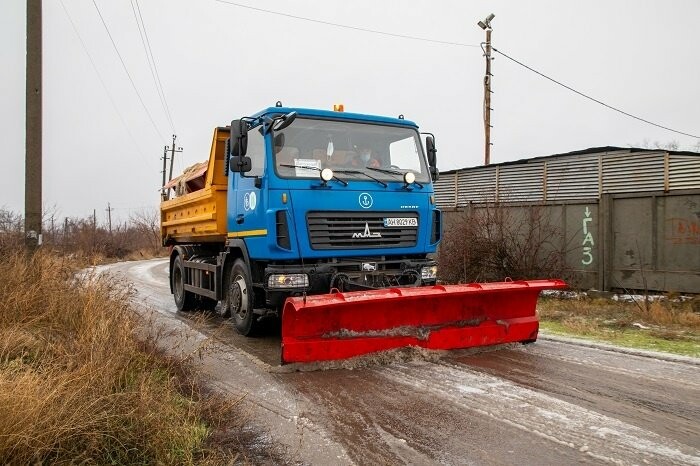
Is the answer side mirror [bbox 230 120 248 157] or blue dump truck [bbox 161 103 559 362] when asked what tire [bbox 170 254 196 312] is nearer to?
blue dump truck [bbox 161 103 559 362]

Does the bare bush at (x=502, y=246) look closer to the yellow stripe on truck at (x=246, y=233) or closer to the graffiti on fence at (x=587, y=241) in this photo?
the graffiti on fence at (x=587, y=241)

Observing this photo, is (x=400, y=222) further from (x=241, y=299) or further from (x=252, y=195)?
(x=241, y=299)

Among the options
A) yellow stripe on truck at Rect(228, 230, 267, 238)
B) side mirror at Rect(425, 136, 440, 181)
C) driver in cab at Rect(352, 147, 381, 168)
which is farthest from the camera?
side mirror at Rect(425, 136, 440, 181)

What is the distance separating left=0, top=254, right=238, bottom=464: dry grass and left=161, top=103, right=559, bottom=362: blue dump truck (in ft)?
4.78

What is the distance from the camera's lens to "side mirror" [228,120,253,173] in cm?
635

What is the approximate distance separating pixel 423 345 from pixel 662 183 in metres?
6.79

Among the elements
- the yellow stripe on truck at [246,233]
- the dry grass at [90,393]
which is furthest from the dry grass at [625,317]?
the dry grass at [90,393]

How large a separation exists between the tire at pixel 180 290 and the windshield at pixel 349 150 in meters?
4.62

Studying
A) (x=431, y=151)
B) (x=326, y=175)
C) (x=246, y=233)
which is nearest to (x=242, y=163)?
(x=246, y=233)

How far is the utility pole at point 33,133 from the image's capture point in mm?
8773

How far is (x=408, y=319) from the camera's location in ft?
18.8

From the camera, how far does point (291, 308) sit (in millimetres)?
5043

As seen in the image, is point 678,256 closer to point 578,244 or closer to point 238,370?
point 578,244

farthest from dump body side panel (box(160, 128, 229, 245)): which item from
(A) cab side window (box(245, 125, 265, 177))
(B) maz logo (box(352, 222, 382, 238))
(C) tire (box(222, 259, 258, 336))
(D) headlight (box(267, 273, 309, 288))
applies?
(B) maz logo (box(352, 222, 382, 238))
